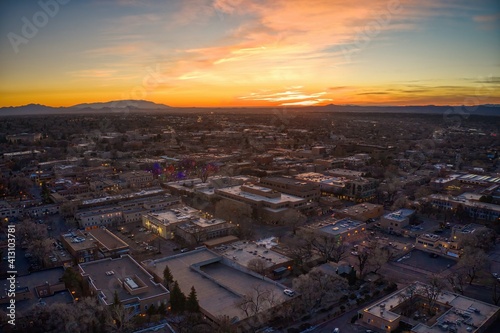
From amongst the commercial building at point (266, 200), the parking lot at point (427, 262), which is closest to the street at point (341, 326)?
the parking lot at point (427, 262)

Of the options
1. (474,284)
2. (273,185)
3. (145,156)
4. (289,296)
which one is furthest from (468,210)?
(145,156)

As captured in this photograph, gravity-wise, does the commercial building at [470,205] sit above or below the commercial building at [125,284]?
below

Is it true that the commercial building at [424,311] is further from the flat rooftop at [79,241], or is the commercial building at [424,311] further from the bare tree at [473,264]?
the flat rooftop at [79,241]

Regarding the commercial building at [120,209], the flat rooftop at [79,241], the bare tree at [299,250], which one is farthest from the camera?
the commercial building at [120,209]

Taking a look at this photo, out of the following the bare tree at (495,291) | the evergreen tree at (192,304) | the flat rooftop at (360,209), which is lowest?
the bare tree at (495,291)

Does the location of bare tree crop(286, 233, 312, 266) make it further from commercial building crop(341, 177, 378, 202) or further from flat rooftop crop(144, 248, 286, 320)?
commercial building crop(341, 177, 378, 202)

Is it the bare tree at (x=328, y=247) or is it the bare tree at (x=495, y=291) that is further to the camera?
the bare tree at (x=328, y=247)
